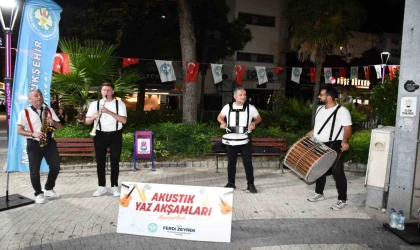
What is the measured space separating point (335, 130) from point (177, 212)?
9.06 ft

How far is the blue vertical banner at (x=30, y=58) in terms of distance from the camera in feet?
21.8

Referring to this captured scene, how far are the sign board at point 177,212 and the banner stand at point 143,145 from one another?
3859 millimetres

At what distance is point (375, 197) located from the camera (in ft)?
18.2

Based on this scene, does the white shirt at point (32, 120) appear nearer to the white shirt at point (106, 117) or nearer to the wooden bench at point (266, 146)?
the white shirt at point (106, 117)

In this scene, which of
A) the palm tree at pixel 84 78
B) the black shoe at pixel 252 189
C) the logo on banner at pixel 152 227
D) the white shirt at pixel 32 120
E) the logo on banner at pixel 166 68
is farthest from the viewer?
the logo on banner at pixel 166 68

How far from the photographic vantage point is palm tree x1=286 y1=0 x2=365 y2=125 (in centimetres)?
1432

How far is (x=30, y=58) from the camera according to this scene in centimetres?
686

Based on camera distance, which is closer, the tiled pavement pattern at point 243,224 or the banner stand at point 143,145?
the tiled pavement pattern at point 243,224

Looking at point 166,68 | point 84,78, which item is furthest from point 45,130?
point 166,68

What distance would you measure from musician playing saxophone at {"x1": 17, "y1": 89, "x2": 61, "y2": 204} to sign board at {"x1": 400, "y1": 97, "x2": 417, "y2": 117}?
5.29 m

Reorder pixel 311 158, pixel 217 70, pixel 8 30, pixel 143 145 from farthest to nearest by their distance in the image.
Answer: pixel 217 70, pixel 143 145, pixel 8 30, pixel 311 158

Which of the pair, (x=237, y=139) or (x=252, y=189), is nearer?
(x=237, y=139)

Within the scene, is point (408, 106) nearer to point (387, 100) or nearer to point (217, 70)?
point (387, 100)

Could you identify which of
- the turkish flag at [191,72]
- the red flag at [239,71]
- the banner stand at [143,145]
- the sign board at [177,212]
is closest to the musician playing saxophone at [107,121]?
the sign board at [177,212]
